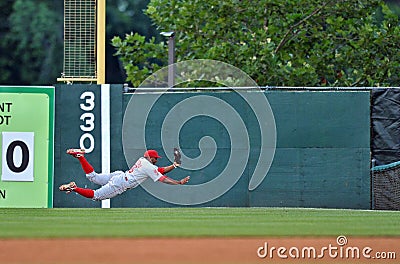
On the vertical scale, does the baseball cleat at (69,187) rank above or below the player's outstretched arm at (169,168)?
below

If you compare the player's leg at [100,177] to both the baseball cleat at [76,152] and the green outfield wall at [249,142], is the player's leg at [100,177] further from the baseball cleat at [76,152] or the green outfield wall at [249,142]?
the green outfield wall at [249,142]

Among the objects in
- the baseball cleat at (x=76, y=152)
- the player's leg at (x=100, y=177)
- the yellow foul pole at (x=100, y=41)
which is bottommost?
the player's leg at (x=100, y=177)

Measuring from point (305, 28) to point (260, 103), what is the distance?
1007 cm

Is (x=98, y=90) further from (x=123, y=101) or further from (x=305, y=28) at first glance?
(x=305, y=28)

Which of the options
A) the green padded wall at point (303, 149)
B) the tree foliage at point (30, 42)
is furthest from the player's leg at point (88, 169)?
the tree foliage at point (30, 42)

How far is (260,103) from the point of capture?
72.0ft

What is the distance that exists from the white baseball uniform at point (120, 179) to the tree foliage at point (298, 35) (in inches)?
400

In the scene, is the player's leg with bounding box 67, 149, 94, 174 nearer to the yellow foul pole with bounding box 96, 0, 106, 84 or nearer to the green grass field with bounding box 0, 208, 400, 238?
the green grass field with bounding box 0, 208, 400, 238

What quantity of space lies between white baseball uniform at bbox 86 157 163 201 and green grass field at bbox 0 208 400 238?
14.2 inches

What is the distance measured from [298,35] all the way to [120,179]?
1203 cm

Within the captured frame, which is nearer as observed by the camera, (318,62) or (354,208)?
(354,208)

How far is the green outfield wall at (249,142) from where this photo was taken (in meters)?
21.8

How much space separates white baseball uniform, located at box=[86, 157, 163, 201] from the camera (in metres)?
20.6

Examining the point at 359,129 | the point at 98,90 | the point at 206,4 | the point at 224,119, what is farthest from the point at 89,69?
the point at 206,4
